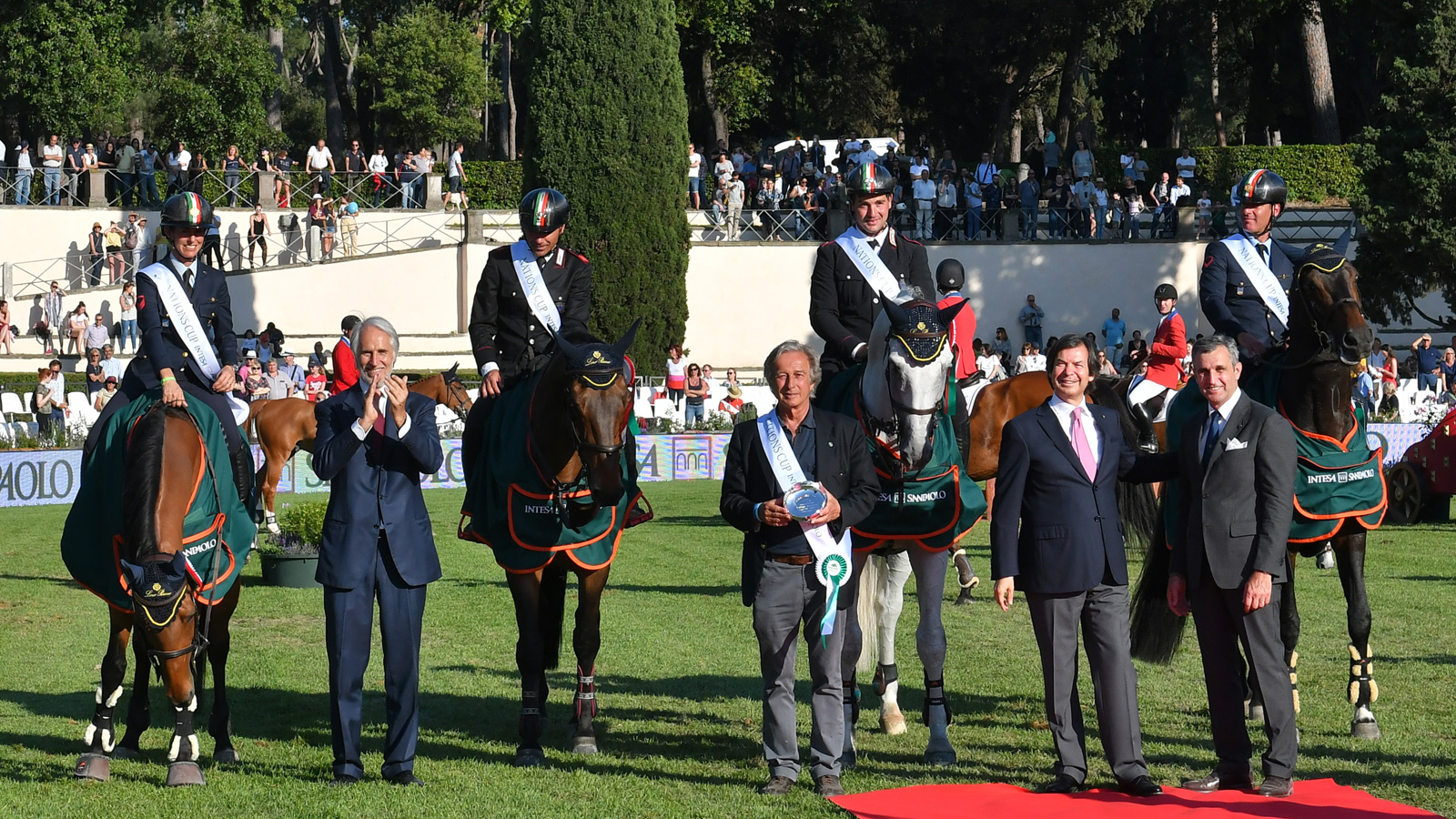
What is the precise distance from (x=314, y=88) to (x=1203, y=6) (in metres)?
42.6

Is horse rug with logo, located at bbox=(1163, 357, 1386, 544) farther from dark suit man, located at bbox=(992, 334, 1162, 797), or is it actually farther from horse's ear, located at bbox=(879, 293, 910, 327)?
horse's ear, located at bbox=(879, 293, 910, 327)

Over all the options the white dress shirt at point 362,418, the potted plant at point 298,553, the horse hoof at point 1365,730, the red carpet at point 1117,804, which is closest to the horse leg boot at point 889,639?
the red carpet at point 1117,804

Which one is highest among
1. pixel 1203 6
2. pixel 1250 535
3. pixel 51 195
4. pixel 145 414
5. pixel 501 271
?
pixel 1203 6

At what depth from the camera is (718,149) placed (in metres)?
42.5

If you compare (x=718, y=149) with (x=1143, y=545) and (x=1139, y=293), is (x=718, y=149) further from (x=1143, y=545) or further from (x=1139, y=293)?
(x=1143, y=545)

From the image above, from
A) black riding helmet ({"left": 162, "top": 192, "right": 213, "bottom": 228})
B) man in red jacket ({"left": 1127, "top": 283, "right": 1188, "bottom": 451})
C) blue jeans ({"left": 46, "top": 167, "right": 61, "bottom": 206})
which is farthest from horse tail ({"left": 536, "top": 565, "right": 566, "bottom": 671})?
blue jeans ({"left": 46, "top": 167, "right": 61, "bottom": 206})

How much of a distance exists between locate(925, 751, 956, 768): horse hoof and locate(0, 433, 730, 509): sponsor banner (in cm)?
1242

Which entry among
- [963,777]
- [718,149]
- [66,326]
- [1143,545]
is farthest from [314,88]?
[963,777]

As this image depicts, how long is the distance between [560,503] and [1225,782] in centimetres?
351

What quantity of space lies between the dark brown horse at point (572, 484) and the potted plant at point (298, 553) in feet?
19.3

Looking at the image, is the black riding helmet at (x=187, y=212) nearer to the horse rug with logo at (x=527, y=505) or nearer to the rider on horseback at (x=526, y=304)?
the rider on horseback at (x=526, y=304)

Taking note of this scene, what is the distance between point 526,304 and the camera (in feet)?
28.7

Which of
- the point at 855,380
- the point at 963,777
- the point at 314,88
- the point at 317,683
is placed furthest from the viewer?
the point at 314,88

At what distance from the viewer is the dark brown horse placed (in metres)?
7.31
